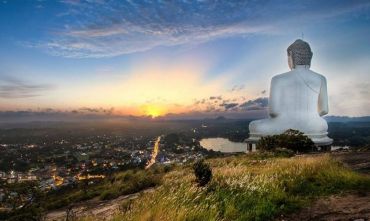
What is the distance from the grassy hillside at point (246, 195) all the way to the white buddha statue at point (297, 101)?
68.8 ft

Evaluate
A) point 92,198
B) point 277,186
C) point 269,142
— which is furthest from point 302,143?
point 277,186

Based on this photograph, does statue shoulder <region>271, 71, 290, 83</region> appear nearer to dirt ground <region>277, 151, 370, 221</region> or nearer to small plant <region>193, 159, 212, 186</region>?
small plant <region>193, 159, 212, 186</region>

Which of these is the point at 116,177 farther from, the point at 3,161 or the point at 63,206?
the point at 3,161

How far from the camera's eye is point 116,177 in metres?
18.2

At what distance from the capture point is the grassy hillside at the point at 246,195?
5885 millimetres

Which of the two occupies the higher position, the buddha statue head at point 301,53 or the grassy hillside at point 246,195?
the buddha statue head at point 301,53

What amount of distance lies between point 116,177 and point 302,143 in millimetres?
11886

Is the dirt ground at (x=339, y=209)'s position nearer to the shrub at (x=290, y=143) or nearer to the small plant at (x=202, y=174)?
the small plant at (x=202, y=174)

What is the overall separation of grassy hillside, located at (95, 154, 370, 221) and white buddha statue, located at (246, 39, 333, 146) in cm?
2098

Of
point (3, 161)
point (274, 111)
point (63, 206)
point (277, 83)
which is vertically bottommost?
point (3, 161)

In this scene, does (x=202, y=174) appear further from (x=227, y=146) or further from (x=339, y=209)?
(x=227, y=146)

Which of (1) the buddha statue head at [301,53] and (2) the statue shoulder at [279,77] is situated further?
(1) the buddha statue head at [301,53]

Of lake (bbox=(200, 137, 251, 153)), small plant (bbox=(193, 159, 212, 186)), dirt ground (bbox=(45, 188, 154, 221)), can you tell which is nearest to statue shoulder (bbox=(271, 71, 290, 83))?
lake (bbox=(200, 137, 251, 153))

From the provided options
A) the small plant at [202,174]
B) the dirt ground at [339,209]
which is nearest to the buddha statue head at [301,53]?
the small plant at [202,174]
